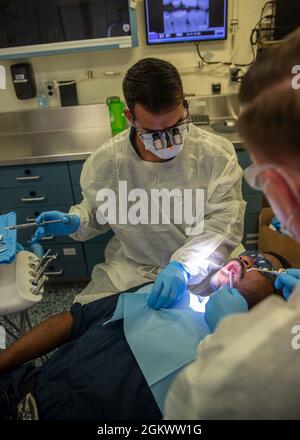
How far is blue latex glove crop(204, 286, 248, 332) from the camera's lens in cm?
117

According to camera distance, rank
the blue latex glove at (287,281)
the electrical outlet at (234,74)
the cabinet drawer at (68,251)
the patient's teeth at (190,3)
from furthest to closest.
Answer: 1. the electrical outlet at (234,74)
2. the cabinet drawer at (68,251)
3. the patient's teeth at (190,3)
4. the blue latex glove at (287,281)

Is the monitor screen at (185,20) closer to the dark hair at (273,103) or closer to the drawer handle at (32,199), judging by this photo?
the drawer handle at (32,199)

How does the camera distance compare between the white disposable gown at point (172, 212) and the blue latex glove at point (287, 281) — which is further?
the white disposable gown at point (172, 212)

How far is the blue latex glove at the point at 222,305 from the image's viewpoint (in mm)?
1169

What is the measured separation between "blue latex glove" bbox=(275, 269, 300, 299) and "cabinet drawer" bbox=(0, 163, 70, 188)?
1.32m

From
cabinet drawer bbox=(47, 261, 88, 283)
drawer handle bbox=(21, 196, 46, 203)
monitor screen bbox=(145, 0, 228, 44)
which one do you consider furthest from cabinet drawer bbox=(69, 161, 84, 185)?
monitor screen bbox=(145, 0, 228, 44)

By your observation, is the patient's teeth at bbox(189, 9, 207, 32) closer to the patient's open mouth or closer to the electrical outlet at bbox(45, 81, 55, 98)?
the electrical outlet at bbox(45, 81, 55, 98)

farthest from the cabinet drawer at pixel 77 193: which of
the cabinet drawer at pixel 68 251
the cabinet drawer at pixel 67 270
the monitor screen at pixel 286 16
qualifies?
the monitor screen at pixel 286 16

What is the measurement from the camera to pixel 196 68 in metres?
2.42

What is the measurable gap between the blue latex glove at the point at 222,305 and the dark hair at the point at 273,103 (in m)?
0.78

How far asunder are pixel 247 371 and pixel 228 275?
883 mm
